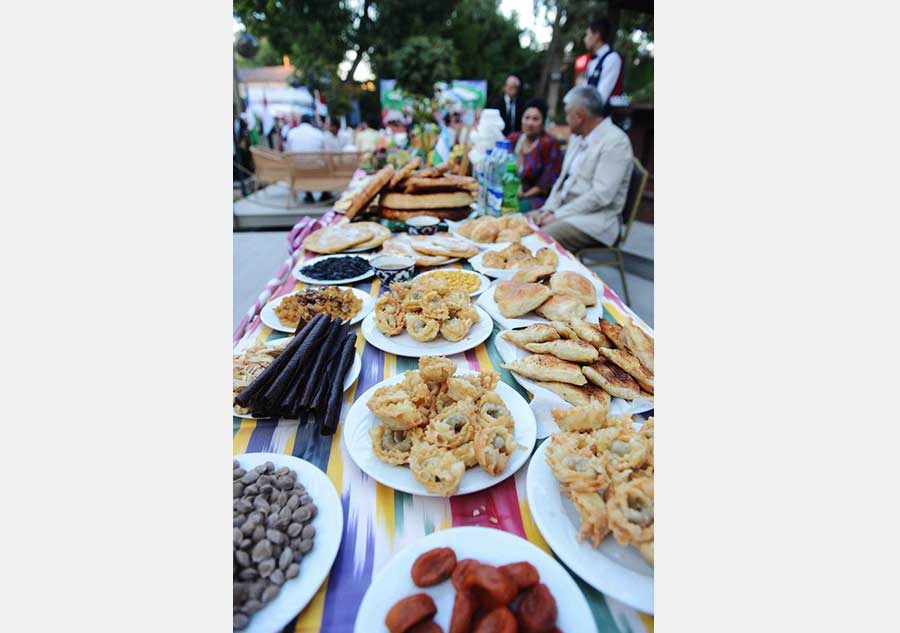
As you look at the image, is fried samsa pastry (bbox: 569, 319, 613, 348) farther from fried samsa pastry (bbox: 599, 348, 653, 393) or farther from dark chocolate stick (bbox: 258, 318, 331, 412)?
dark chocolate stick (bbox: 258, 318, 331, 412)

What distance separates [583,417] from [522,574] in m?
0.51

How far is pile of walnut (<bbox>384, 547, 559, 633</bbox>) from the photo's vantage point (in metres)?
0.79

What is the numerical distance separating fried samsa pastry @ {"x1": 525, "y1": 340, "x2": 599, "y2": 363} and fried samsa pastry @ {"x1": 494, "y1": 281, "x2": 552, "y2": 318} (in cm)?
33

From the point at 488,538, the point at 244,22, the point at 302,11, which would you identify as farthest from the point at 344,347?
the point at 302,11

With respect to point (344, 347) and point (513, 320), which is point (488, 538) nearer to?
A: point (344, 347)

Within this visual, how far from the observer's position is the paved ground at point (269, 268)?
5453mm

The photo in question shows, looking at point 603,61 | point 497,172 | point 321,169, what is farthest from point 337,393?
point 321,169

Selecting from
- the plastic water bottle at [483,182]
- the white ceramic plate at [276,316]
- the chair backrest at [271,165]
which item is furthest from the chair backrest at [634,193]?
the chair backrest at [271,165]

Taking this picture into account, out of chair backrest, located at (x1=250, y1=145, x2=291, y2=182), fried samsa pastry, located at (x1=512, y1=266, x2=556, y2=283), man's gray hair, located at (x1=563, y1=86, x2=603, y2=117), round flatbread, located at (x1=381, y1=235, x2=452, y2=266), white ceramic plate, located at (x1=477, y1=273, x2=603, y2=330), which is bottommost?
white ceramic plate, located at (x1=477, y1=273, x2=603, y2=330)

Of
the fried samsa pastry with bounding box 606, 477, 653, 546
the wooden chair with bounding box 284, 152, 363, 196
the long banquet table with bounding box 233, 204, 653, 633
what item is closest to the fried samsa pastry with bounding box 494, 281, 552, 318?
the long banquet table with bounding box 233, 204, 653, 633

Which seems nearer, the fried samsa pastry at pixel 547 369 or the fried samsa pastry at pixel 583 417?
the fried samsa pastry at pixel 583 417

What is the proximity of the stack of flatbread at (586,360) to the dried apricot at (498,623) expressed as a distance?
642 millimetres

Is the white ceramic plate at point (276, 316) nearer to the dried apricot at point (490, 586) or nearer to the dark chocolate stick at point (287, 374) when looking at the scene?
the dark chocolate stick at point (287, 374)

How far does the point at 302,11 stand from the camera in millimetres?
21125
